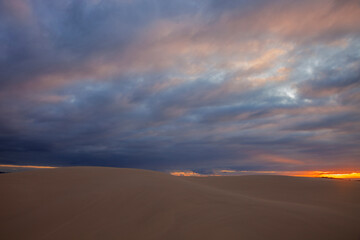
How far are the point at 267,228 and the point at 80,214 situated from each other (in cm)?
401

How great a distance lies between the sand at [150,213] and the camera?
14.1 ft

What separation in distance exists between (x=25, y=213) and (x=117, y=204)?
2.17 metres

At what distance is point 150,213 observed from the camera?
5.14 metres

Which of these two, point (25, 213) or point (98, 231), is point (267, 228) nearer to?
point (98, 231)

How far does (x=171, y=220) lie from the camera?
4762 mm

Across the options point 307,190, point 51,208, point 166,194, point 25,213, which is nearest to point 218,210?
point 166,194

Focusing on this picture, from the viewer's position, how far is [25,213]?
5.54m

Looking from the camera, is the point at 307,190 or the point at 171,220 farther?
the point at 307,190

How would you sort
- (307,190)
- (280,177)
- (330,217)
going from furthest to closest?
(280,177), (307,190), (330,217)

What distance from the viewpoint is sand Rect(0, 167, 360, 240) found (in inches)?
169

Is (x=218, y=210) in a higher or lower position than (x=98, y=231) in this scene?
higher

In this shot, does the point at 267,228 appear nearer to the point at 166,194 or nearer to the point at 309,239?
the point at 309,239

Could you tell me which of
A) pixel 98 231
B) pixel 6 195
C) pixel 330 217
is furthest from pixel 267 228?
pixel 6 195

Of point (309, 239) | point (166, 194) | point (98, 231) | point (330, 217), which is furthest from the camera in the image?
point (166, 194)
